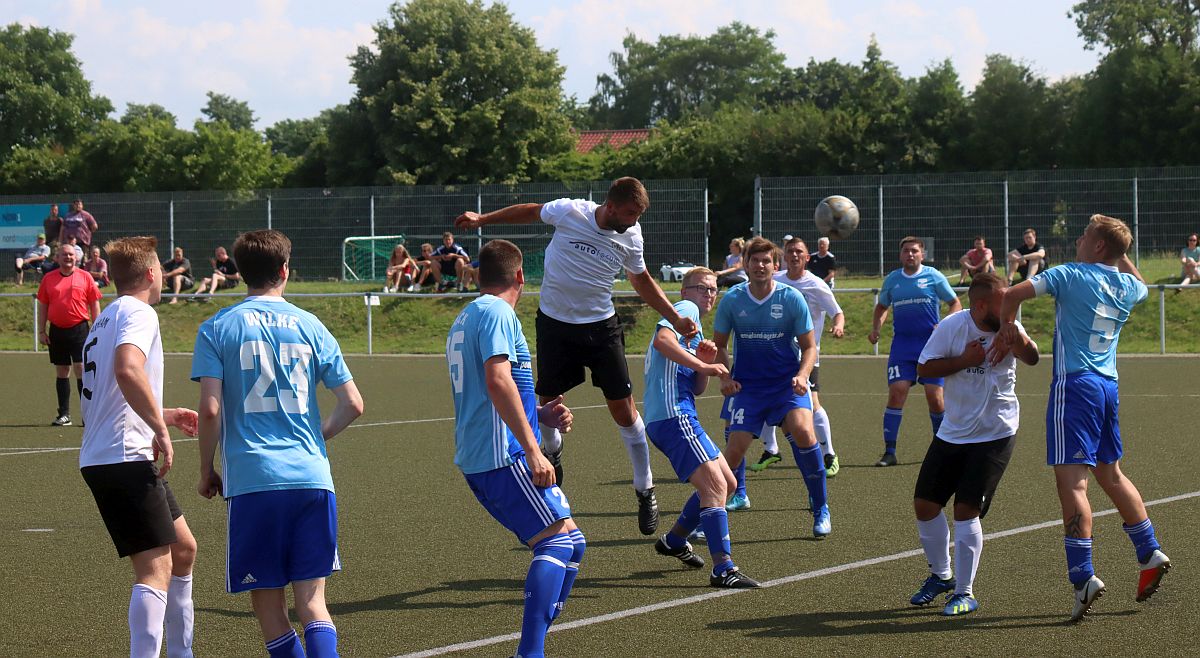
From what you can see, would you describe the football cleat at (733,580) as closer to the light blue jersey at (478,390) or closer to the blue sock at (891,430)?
the light blue jersey at (478,390)

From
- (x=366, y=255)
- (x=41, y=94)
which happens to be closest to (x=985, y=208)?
(x=366, y=255)

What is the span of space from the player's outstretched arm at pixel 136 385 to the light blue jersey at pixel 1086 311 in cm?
402

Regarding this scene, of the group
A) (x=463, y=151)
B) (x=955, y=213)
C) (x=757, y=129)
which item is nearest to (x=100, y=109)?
(x=463, y=151)

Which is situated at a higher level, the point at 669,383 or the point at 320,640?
the point at 669,383

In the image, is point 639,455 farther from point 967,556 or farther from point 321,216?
point 321,216

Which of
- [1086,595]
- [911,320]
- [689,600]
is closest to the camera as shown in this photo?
[1086,595]

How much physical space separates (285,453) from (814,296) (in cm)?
768

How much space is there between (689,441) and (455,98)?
43039 mm

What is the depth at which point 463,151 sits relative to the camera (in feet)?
155

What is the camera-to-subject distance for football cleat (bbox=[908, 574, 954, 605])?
634 centimetres

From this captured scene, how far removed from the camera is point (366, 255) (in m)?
31.3

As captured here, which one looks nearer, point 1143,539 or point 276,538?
point 276,538

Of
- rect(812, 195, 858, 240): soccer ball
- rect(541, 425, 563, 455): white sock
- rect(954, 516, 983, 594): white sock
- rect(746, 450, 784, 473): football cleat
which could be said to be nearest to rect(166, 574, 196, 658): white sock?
rect(541, 425, 563, 455): white sock

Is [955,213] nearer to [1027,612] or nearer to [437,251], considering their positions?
[437,251]
